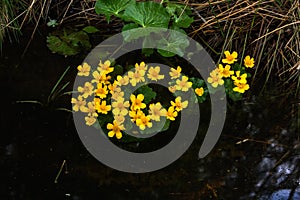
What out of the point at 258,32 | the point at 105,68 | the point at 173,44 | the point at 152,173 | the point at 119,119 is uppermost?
the point at 258,32

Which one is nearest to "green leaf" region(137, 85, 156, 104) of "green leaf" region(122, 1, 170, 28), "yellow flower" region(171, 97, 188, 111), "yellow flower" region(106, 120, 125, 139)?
"yellow flower" region(171, 97, 188, 111)

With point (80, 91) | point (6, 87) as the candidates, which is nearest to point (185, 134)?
point (80, 91)

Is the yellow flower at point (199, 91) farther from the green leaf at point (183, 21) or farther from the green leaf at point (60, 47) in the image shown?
the green leaf at point (60, 47)

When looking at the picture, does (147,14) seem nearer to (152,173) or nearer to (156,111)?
(156,111)

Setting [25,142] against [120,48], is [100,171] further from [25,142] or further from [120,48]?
[120,48]

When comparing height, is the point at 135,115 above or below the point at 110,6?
below

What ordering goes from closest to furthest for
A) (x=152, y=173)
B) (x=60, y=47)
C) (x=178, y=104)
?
(x=152, y=173) < (x=178, y=104) < (x=60, y=47)

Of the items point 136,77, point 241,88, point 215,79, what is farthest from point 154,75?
point 241,88

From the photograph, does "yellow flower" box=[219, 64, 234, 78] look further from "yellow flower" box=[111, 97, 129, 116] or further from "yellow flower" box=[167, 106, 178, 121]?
"yellow flower" box=[111, 97, 129, 116]
